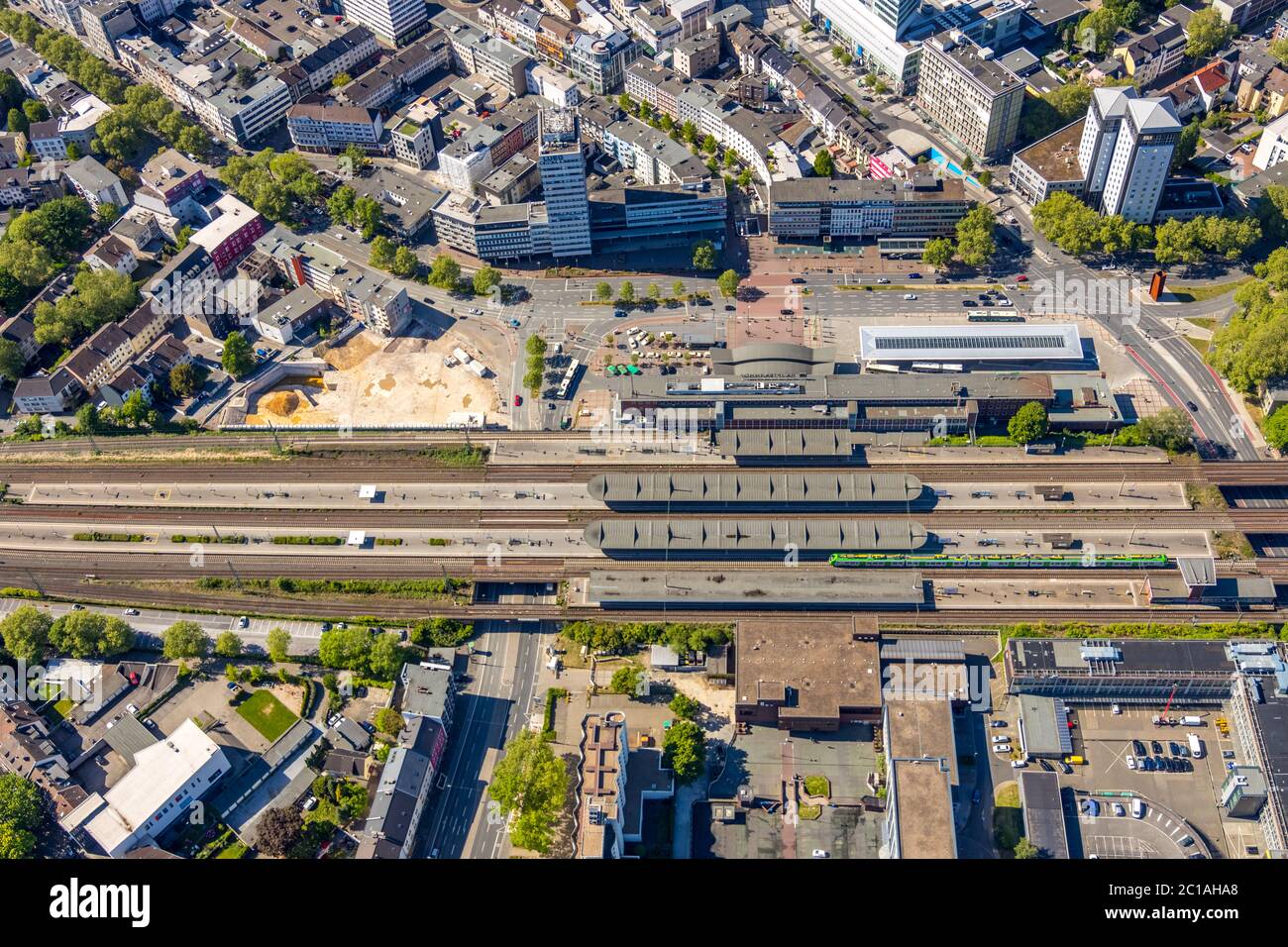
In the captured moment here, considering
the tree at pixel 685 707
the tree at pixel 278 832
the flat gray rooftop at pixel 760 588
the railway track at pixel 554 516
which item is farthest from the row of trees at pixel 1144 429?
the tree at pixel 278 832

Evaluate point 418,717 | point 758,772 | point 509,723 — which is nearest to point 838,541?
point 758,772

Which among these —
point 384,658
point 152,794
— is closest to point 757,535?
point 384,658

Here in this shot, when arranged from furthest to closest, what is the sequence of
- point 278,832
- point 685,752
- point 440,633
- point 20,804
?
point 440,633 → point 685,752 → point 20,804 → point 278,832

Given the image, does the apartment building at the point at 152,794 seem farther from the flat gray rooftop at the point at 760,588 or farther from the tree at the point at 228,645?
the flat gray rooftop at the point at 760,588

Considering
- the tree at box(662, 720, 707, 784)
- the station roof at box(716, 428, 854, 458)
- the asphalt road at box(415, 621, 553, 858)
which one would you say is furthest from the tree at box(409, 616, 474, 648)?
the station roof at box(716, 428, 854, 458)

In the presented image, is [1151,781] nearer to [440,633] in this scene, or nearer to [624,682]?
[624,682]

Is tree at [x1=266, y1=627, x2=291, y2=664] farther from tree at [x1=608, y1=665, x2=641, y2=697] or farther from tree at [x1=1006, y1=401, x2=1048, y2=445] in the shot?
tree at [x1=1006, y1=401, x2=1048, y2=445]
